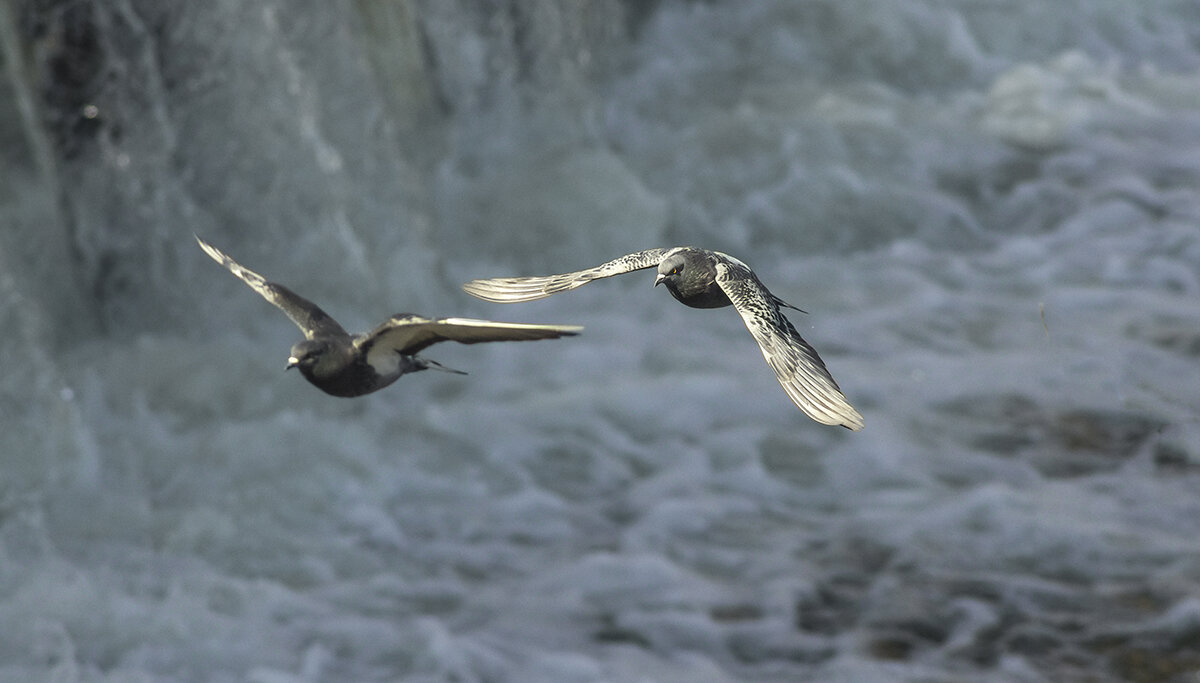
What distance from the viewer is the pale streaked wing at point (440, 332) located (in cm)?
288

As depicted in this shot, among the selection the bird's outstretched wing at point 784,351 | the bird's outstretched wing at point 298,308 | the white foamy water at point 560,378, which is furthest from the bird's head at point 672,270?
the white foamy water at point 560,378

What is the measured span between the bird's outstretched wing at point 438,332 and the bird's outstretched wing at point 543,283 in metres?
0.39

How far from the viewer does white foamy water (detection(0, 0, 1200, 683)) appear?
6.85 meters

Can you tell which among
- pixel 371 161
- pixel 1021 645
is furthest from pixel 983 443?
pixel 371 161

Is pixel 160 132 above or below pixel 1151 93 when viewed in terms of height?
below

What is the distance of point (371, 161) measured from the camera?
9.41 metres

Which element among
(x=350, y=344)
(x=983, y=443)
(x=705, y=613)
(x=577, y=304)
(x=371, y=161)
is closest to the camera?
(x=350, y=344)

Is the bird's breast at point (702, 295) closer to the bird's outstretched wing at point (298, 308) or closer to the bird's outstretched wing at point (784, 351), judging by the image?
the bird's outstretched wing at point (784, 351)

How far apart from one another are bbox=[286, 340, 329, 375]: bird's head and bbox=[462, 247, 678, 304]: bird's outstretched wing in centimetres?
51

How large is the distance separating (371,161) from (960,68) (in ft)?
19.8

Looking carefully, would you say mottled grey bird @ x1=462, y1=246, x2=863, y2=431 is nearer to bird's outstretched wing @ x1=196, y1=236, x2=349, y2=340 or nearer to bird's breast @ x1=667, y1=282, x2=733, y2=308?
bird's breast @ x1=667, y1=282, x2=733, y2=308

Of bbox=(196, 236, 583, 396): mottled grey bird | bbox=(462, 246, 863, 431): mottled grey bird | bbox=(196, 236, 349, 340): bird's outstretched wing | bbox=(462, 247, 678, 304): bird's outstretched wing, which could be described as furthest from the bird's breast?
bbox=(196, 236, 349, 340): bird's outstretched wing

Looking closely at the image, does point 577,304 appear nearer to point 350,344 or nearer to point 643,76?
point 643,76

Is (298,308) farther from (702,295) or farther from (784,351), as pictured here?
(784,351)
